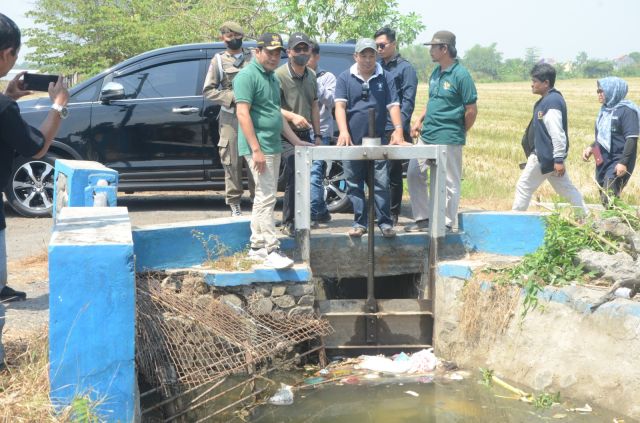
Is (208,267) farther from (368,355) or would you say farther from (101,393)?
(101,393)

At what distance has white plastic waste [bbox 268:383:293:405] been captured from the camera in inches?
266

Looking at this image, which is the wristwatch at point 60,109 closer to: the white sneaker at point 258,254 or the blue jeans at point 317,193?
the white sneaker at point 258,254

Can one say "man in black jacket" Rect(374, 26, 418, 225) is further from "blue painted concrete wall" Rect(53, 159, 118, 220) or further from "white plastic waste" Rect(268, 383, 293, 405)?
"blue painted concrete wall" Rect(53, 159, 118, 220)

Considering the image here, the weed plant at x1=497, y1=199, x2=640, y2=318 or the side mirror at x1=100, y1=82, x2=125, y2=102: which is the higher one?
the side mirror at x1=100, y1=82, x2=125, y2=102

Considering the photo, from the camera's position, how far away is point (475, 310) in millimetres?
7477

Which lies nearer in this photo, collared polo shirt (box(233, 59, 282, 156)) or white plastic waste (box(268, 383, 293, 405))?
white plastic waste (box(268, 383, 293, 405))

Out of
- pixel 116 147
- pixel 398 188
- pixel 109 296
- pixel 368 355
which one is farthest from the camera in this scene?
pixel 116 147

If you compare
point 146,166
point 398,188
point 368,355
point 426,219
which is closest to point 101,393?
point 368,355

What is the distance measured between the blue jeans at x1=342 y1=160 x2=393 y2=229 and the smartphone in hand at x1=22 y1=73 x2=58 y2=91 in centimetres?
334

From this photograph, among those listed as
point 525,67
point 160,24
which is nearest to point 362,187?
point 160,24

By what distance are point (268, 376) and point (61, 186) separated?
2.60 m

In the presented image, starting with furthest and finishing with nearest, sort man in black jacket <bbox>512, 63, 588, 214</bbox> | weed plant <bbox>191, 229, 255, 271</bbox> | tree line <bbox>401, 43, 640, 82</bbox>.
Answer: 1. tree line <bbox>401, 43, 640, 82</bbox>
2. man in black jacket <bbox>512, 63, 588, 214</bbox>
3. weed plant <bbox>191, 229, 255, 271</bbox>

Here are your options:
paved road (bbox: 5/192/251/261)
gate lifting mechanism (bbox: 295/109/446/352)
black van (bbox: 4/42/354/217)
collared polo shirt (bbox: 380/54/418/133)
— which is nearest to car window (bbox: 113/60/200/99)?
black van (bbox: 4/42/354/217)

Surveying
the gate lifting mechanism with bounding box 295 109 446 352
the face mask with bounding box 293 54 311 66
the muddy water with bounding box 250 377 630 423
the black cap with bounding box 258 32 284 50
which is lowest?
the muddy water with bounding box 250 377 630 423
